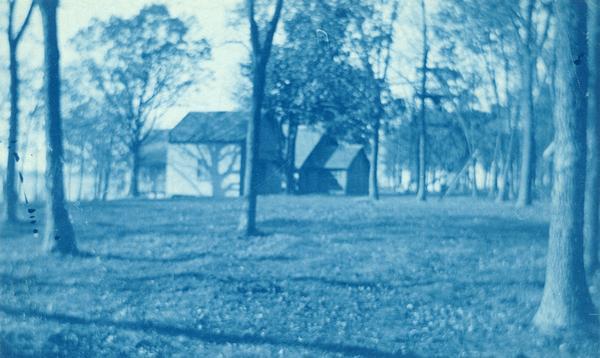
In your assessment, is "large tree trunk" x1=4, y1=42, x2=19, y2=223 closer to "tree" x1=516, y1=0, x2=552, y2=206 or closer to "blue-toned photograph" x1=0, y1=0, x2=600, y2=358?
"blue-toned photograph" x1=0, y1=0, x2=600, y2=358

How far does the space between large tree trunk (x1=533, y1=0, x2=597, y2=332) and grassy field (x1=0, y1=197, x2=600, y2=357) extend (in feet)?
1.82

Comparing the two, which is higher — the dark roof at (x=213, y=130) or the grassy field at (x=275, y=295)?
the dark roof at (x=213, y=130)

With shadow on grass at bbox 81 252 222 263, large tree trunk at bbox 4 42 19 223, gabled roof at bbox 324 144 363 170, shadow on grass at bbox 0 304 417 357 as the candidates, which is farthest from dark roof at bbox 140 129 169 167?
shadow on grass at bbox 0 304 417 357

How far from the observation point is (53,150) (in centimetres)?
1107

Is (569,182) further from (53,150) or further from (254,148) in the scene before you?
(53,150)

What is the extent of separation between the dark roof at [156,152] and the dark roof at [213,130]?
4.69m

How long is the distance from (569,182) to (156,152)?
40.7 m

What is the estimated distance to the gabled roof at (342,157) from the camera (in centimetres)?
5144

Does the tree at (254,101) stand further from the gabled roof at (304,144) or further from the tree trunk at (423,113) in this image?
the gabled roof at (304,144)

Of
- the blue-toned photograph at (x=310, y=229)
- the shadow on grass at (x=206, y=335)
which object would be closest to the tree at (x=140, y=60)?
the blue-toned photograph at (x=310, y=229)

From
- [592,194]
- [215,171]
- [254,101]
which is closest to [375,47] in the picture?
[254,101]

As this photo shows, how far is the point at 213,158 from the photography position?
123 ft

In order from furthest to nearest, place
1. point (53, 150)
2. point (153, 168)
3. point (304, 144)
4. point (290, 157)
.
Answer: point (304, 144), point (153, 168), point (290, 157), point (53, 150)

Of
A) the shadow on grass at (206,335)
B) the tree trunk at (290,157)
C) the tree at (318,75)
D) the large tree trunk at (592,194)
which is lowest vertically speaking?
the shadow on grass at (206,335)
